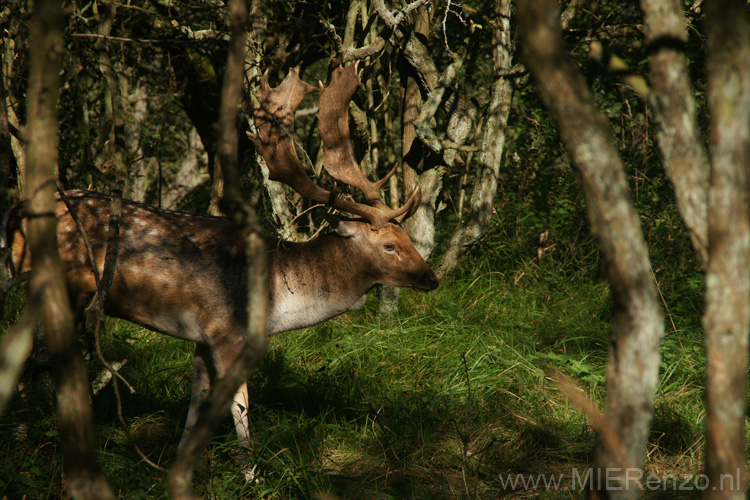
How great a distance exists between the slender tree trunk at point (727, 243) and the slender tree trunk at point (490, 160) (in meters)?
4.17

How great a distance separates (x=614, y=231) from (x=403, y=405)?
9.39ft

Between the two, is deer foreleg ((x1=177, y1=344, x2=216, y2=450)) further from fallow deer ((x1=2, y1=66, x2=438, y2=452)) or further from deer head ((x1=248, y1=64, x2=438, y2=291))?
deer head ((x1=248, y1=64, x2=438, y2=291))

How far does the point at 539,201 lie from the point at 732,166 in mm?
4862

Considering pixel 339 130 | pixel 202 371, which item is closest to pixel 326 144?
pixel 339 130

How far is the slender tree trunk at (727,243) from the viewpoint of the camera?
1.35 meters

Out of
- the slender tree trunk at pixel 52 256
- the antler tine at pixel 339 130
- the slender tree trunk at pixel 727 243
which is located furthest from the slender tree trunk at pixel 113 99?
the slender tree trunk at pixel 727 243

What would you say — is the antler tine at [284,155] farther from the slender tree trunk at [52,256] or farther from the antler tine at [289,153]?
the slender tree trunk at [52,256]

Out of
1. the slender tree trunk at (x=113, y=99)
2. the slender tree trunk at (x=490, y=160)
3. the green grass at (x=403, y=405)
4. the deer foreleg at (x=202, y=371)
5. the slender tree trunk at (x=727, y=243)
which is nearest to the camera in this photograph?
the slender tree trunk at (x=727, y=243)

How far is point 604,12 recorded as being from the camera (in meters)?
7.04

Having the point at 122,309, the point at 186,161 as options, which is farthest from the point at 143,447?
the point at 186,161

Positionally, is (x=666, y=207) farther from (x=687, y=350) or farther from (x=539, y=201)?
(x=687, y=350)

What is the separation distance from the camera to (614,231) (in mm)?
1428

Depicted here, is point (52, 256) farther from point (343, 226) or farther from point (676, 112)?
point (343, 226)

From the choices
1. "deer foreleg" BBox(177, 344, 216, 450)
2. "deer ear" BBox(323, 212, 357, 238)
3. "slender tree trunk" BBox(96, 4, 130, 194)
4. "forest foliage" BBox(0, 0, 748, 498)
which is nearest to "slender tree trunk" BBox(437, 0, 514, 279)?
"forest foliage" BBox(0, 0, 748, 498)
